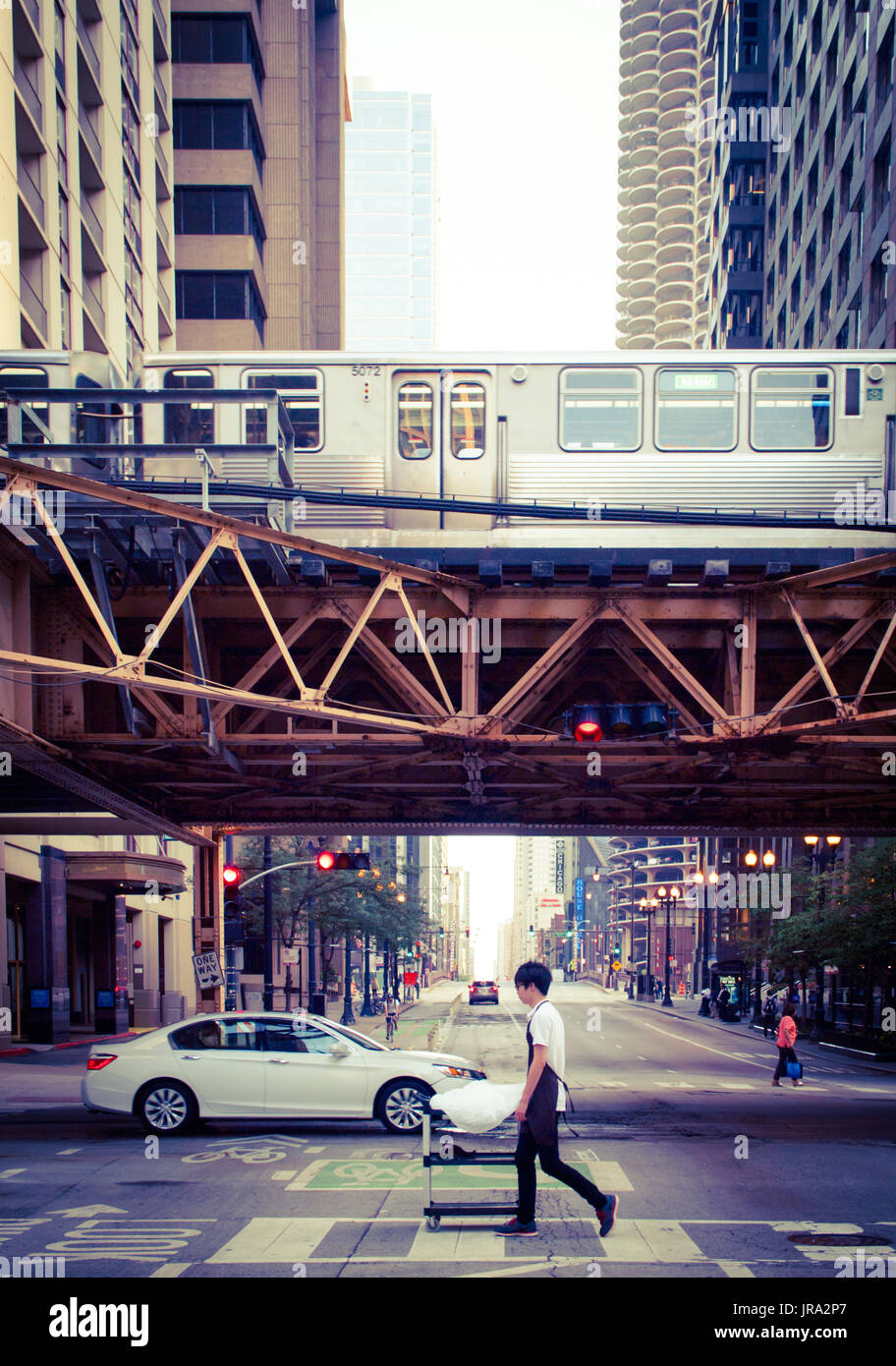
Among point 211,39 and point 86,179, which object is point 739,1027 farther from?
point 211,39

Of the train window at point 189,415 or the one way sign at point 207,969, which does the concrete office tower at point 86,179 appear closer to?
the train window at point 189,415

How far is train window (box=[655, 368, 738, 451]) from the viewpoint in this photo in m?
17.0

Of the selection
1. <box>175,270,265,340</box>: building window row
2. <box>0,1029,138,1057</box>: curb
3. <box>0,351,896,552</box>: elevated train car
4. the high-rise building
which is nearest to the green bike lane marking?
<box>0,351,896,552</box>: elevated train car

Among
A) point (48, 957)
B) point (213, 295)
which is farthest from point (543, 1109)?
point (213, 295)

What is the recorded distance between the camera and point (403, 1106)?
1395 centimetres

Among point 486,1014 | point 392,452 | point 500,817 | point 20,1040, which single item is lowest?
point 486,1014

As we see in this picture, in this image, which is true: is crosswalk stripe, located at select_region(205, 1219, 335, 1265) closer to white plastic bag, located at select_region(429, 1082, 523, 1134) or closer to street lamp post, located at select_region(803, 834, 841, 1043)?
white plastic bag, located at select_region(429, 1082, 523, 1134)

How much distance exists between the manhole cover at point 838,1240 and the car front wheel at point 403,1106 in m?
5.86

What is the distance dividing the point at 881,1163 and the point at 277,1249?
714cm

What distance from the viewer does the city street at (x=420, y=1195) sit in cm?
798

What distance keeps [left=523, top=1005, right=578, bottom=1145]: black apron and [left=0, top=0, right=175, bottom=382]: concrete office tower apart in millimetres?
11766

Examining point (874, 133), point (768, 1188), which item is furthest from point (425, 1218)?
point (874, 133)

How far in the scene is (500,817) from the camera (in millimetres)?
21234
